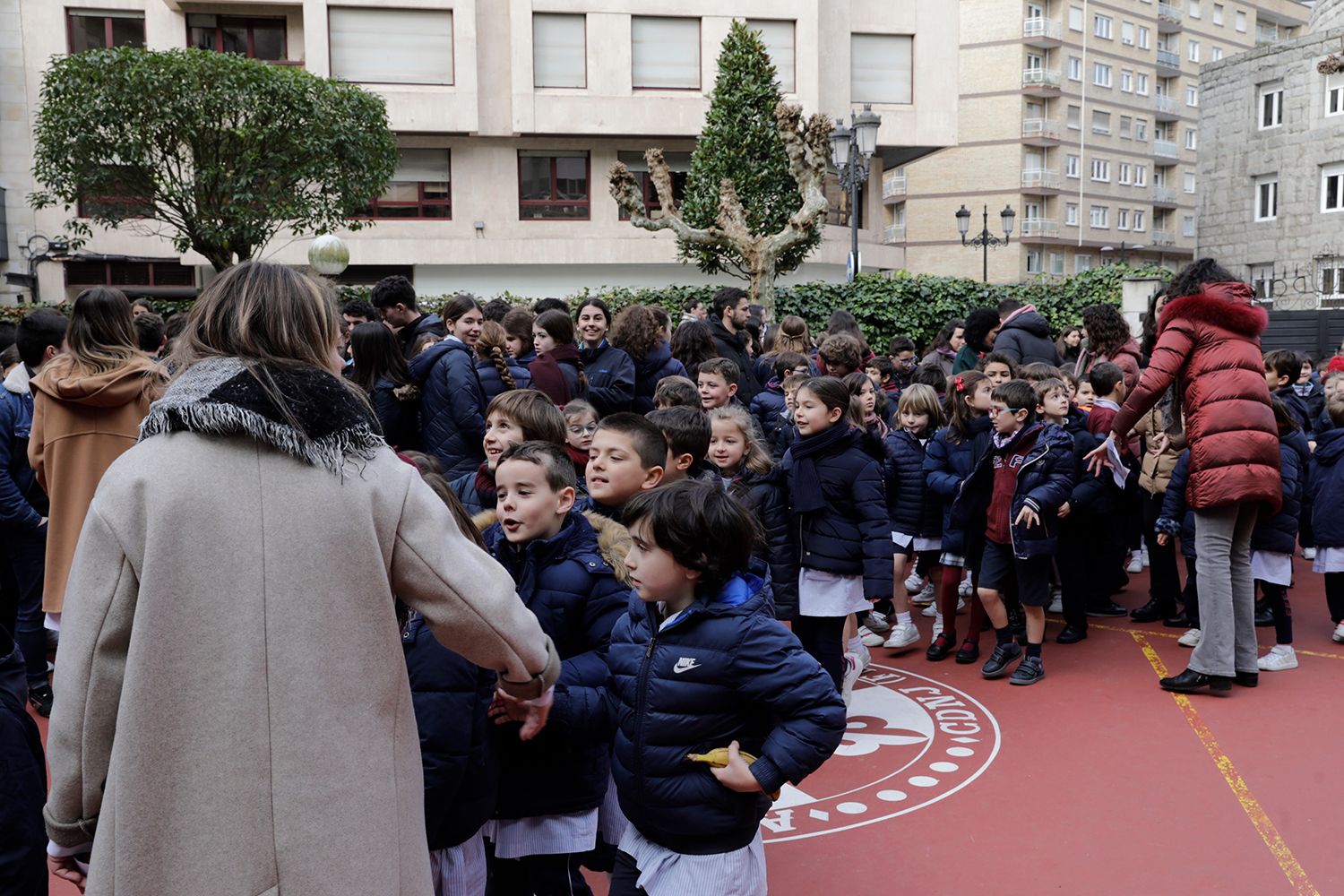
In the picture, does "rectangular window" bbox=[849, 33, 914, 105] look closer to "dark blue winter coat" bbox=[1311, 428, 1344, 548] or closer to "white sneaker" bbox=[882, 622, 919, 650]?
"dark blue winter coat" bbox=[1311, 428, 1344, 548]

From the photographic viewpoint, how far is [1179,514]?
7.08 metres

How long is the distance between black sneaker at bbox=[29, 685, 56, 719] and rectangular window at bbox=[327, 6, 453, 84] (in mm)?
23795

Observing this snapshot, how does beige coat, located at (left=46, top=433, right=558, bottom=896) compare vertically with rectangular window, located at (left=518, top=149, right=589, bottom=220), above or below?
below

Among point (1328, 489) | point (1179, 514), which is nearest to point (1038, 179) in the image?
point (1328, 489)

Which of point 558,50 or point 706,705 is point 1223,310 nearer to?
point 706,705

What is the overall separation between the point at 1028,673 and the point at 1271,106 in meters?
34.7

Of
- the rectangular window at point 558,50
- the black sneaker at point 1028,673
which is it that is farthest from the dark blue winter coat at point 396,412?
the rectangular window at point 558,50

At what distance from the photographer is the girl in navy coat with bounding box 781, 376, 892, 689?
217 inches

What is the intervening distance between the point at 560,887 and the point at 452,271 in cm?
2706

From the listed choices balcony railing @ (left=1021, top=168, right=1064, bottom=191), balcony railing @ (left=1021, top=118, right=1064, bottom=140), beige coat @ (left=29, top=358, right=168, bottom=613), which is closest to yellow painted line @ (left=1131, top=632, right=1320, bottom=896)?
beige coat @ (left=29, top=358, right=168, bottom=613)

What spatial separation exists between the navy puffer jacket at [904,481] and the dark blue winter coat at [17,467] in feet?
16.8

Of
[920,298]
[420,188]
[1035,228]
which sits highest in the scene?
[1035,228]

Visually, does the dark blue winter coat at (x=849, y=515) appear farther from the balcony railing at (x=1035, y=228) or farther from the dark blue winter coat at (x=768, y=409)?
the balcony railing at (x=1035, y=228)

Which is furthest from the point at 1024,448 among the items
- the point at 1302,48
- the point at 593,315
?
the point at 1302,48
